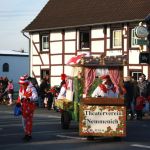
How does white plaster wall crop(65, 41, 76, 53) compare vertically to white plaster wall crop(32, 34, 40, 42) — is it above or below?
below

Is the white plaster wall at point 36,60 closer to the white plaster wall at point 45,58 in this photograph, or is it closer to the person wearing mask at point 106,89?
the white plaster wall at point 45,58

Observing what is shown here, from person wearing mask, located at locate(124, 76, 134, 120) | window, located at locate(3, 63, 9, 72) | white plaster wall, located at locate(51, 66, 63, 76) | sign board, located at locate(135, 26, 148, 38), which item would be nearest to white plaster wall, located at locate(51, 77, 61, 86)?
white plaster wall, located at locate(51, 66, 63, 76)

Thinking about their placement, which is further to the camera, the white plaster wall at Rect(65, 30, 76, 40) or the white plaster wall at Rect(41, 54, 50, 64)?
the white plaster wall at Rect(41, 54, 50, 64)

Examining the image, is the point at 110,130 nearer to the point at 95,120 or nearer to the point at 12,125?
the point at 95,120

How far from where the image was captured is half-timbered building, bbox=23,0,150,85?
3262cm

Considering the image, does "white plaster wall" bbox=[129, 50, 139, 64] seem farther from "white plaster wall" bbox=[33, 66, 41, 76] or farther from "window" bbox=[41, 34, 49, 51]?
"white plaster wall" bbox=[33, 66, 41, 76]

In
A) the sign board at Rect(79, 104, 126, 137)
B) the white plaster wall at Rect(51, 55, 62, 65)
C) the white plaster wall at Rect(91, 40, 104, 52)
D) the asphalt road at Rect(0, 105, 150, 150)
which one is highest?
the white plaster wall at Rect(91, 40, 104, 52)

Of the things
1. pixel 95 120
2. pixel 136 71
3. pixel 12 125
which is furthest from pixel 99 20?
pixel 95 120

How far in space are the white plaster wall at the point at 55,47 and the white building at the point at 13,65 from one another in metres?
21.5

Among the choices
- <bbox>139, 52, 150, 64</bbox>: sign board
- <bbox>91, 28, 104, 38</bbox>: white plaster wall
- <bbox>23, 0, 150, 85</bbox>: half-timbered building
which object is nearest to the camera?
<bbox>139, 52, 150, 64</bbox>: sign board

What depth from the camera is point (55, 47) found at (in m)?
37.9

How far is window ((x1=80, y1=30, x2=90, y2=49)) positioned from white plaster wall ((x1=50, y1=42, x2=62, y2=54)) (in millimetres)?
2068

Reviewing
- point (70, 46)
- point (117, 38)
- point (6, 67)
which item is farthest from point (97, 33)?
point (6, 67)

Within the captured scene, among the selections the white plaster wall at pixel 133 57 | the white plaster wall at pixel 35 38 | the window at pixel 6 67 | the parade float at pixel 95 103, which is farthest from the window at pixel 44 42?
the window at pixel 6 67
